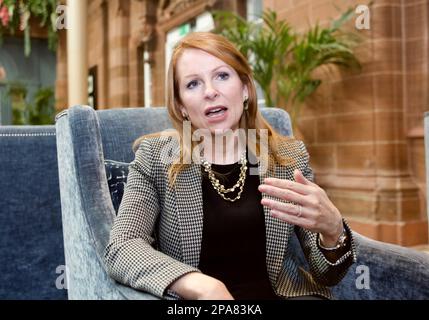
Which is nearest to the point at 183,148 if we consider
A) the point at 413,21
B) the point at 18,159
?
the point at 18,159

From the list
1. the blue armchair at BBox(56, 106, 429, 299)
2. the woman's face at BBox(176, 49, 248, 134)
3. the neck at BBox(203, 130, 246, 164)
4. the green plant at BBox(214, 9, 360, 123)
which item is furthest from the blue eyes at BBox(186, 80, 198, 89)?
the green plant at BBox(214, 9, 360, 123)

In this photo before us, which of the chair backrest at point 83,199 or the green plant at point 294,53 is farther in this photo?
the green plant at point 294,53

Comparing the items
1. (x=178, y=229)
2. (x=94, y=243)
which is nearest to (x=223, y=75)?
(x=178, y=229)

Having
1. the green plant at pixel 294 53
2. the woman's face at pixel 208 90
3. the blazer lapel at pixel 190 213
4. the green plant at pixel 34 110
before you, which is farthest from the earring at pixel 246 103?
the green plant at pixel 34 110

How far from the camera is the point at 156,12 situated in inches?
346

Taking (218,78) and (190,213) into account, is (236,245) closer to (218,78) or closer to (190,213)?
(190,213)

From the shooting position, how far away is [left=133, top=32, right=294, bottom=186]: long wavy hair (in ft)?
4.61

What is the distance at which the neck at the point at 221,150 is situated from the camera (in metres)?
1.45

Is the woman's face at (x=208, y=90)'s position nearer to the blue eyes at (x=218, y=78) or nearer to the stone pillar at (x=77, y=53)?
the blue eyes at (x=218, y=78)

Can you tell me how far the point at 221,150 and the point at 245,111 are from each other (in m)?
0.18

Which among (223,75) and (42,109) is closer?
(223,75)

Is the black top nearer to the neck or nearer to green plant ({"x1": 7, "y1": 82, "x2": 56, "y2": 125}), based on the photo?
the neck

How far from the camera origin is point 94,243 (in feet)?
3.97
